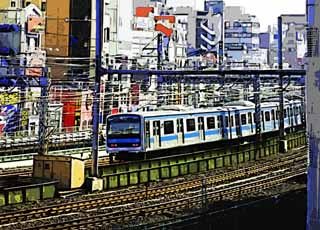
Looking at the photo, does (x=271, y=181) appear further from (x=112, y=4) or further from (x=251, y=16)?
(x=251, y=16)

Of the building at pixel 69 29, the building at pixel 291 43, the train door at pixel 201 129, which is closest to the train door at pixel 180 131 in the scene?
the train door at pixel 201 129

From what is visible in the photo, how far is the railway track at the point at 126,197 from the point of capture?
1299 centimetres

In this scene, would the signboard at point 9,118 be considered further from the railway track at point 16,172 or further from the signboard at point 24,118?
the railway track at point 16,172

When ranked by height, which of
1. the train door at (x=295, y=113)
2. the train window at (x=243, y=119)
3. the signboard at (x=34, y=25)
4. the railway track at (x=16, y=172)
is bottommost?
the railway track at (x=16, y=172)

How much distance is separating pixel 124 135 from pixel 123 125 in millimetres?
382

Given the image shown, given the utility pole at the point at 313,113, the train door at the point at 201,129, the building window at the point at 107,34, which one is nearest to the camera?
the utility pole at the point at 313,113

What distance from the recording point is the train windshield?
794 inches

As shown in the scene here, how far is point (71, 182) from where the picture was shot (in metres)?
16.2

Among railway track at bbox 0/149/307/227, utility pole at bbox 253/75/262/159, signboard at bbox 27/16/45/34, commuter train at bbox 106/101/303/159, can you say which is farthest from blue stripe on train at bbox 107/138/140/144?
signboard at bbox 27/16/45/34

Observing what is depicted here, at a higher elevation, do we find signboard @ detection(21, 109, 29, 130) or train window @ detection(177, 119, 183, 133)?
signboard @ detection(21, 109, 29, 130)

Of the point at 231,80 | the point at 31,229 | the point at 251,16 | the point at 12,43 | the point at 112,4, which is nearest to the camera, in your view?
the point at 31,229

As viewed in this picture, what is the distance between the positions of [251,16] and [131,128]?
A: 83092 mm

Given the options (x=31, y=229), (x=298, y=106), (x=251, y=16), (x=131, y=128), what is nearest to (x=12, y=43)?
(x=131, y=128)

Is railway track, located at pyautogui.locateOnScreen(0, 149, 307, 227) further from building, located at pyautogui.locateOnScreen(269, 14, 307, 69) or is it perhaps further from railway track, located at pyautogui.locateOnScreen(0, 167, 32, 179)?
building, located at pyautogui.locateOnScreen(269, 14, 307, 69)
